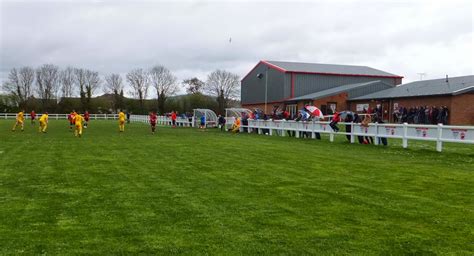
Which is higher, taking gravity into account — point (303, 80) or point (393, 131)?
point (303, 80)

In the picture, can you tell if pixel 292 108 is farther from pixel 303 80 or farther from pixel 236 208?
pixel 236 208

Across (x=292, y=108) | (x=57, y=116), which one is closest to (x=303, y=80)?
(x=292, y=108)

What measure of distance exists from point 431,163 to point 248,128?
70.4 feet

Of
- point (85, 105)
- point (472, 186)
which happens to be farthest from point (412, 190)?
point (85, 105)

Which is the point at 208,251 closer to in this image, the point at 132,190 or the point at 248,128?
the point at 132,190

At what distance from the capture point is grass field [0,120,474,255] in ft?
16.8

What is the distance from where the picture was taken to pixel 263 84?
64250 mm

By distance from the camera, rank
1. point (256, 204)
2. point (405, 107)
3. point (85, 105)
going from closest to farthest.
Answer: point (256, 204) → point (405, 107) → point (85, 105)

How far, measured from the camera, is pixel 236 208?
687cm

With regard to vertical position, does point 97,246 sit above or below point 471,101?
below

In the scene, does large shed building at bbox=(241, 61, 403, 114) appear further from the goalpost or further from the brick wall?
the brick wall

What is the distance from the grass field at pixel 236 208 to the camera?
5113mm

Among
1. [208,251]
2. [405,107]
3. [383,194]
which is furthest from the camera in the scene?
[405,107]

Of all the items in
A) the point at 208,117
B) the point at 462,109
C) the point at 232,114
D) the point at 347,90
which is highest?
the point at 347,90
